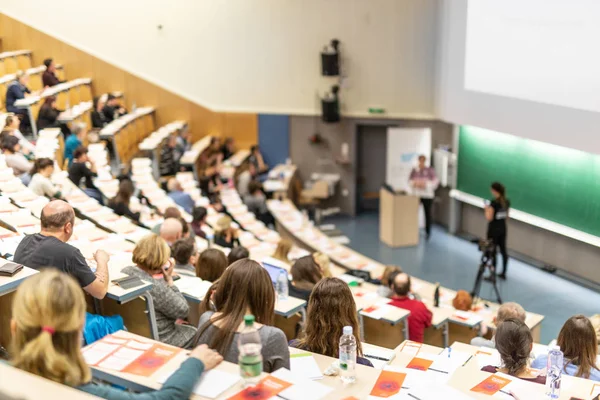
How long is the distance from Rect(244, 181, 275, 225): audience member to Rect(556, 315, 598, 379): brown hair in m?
7.89

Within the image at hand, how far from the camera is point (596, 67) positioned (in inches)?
341

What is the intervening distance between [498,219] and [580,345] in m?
5.23

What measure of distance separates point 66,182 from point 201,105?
17.6ft

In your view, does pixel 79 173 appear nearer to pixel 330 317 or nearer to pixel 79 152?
pixel 79 152

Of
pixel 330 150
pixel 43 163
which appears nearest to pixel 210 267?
pixel 43 163

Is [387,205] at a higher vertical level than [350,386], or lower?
lower

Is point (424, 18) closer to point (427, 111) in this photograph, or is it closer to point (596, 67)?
point (427, 111)

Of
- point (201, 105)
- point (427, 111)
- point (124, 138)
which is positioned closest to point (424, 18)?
point (427, 111)

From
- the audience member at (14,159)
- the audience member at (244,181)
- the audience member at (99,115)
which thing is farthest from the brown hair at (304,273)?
the audience member at (99,115)

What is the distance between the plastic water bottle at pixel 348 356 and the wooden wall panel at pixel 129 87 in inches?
415

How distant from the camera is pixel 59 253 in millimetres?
4102

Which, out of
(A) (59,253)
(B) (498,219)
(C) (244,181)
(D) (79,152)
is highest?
(A) (59,253)

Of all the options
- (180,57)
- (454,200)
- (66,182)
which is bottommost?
(454,200)

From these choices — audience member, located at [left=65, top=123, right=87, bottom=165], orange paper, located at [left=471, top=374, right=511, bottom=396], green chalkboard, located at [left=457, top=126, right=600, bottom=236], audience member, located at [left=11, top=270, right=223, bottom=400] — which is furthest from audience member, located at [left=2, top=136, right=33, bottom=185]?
green chalkboard, located at [left=457, top=126, right=600, bottom=236]
